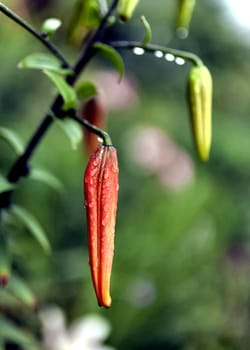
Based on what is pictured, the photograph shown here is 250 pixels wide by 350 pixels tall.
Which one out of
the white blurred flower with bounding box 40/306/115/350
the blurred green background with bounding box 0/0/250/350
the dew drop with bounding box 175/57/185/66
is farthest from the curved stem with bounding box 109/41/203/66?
the white blurred flower with bounding box 40/306/115/350

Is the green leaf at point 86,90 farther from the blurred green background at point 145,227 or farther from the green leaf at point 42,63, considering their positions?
the blurred green background at point 145,227

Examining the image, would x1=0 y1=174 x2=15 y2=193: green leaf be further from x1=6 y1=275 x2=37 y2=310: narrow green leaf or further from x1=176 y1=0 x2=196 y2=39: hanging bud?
x1=176 y1=0 x2=196 y2=39: hanging bud

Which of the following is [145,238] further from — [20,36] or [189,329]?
[20,36]

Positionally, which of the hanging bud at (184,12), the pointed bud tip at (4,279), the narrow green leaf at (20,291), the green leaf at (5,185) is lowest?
the narrow green leaf at (20,291)

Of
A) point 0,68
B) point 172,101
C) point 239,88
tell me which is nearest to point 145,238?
point 0,68

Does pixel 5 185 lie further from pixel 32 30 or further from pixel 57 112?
pixel 32 30

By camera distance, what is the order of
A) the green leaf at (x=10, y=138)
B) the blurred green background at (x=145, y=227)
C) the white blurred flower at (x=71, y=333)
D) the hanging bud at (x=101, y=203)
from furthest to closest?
the blurred green background at (x=145, y=227) → the white blurred flower at (x=71, y=333) → the green leaf at (x=10, y=138) → the hanging bud at (x=101, y=203)

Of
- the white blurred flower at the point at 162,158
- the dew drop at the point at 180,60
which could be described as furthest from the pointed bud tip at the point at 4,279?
the white blurred flower at the point at 162,158
